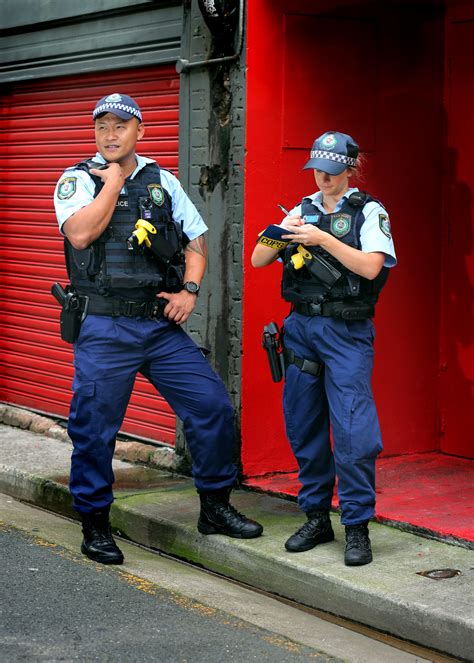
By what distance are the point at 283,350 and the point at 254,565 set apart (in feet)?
3.35

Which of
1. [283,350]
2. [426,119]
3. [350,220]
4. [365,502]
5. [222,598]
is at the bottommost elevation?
[222,598]

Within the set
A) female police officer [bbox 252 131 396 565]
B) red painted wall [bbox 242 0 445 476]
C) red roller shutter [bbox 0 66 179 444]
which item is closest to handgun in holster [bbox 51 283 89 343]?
female police officer [bbox 252 131 396 565]

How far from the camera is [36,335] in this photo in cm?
929

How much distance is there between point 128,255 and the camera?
595 centimetres

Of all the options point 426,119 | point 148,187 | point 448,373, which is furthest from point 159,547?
point 426,119

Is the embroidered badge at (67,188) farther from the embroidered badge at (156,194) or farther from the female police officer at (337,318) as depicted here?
the female police officer at (337,318)

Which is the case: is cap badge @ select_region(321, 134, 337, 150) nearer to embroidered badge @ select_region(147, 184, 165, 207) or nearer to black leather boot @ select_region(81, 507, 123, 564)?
embroidered badge @ select_region(147, 184, 165, 207)

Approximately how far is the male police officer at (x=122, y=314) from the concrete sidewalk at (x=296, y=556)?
0.25 meters

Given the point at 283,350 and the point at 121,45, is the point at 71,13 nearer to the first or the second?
the point at 121,45

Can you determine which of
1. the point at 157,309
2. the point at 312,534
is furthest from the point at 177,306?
the point at 312,534

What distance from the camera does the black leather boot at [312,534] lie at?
5918mm

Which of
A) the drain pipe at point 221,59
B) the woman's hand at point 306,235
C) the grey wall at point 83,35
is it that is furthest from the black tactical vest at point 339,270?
the grey wall at point 83,35

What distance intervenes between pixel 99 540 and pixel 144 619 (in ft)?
3.20

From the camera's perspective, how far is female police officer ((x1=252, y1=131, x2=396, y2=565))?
18.6ft
